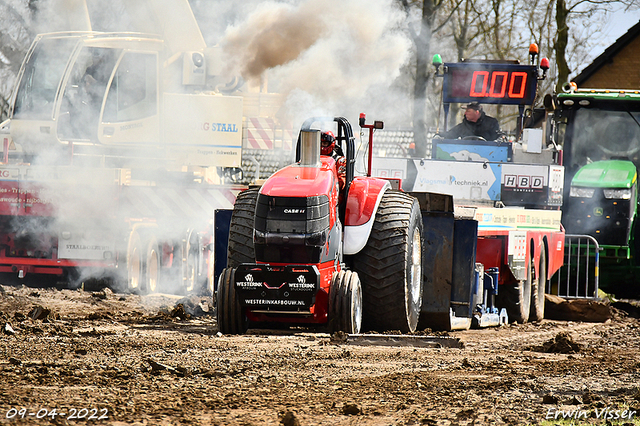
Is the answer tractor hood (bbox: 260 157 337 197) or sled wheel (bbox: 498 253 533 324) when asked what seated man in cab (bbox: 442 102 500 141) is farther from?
tractor hood (bbox: 260 157 337 197)

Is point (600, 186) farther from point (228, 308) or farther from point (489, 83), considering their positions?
point (228, 308)

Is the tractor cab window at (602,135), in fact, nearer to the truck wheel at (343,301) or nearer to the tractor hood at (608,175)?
the tractor hood at (608,175)

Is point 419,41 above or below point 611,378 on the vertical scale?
above

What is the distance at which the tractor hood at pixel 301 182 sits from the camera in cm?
681

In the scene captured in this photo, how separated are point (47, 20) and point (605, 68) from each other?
27079 mm

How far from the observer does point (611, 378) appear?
5621 mm

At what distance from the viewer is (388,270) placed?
24.3 ft

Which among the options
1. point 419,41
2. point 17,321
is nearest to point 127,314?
point 17,321

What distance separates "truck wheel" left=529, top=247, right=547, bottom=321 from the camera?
1128 centimetres

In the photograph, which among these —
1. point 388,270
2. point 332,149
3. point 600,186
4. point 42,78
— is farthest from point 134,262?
point 600,186

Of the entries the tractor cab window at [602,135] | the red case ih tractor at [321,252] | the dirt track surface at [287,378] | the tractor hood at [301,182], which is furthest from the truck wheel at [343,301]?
the tractor cab window at [602,135]

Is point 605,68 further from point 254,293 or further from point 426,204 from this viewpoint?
point 254,293

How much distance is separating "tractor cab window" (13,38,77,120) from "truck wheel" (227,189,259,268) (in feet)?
21.2

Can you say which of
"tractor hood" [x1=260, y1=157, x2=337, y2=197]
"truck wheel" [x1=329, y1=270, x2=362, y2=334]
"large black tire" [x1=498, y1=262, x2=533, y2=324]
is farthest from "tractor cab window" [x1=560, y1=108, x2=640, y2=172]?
"truck wheel" [x1=329, y1=270, x2=362, y2=334]
